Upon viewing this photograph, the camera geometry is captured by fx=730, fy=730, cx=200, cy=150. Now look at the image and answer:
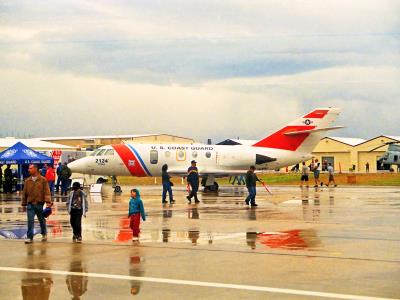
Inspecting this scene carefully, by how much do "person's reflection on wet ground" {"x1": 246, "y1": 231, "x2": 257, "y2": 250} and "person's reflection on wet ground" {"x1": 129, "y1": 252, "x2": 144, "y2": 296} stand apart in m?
2.43

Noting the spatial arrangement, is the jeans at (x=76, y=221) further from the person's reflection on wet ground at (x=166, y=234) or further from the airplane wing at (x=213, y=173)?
the airplane wing at (x=213, y=173)

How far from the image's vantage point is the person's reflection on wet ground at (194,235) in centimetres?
1565

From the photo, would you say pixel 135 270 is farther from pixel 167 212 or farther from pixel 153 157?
pixel 153 157

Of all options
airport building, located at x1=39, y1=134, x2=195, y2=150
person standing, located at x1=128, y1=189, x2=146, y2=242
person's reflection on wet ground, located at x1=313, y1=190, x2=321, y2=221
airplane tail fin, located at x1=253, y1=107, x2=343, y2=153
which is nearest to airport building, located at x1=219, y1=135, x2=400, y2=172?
airport building, located at x1=39, y1=134, x2=195, y2=150

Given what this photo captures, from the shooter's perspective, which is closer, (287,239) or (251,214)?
(287,239)

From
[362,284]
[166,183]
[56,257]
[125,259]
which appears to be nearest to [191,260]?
[125,259]

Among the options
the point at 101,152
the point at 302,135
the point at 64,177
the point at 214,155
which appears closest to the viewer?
the point at 64,177

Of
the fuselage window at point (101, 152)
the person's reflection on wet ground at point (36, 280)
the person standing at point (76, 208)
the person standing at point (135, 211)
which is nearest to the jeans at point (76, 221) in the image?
the person standing at point (76, 208)

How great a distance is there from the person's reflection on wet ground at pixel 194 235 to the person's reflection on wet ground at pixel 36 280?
3.24 meters

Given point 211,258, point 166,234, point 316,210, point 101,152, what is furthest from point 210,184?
point 211,258

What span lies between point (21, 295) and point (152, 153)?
3245 centimetres

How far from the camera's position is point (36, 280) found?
10.7m

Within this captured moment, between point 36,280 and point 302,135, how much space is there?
115 feet

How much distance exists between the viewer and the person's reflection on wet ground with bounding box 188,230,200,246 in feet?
51.4
